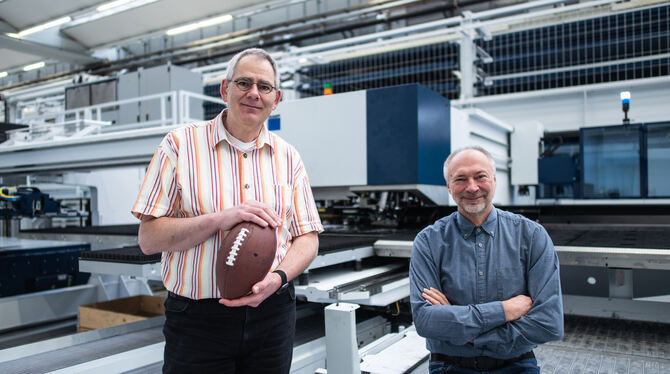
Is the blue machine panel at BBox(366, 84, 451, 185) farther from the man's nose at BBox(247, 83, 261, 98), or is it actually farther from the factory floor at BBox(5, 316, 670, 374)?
the man's nose at BBox(247, 83, 261, 98)

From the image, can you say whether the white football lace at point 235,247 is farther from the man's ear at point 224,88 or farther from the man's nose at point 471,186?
the man's nose at point 471,186

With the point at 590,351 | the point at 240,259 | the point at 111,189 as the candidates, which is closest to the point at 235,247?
the point at 240,259

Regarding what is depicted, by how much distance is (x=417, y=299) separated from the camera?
4.93 feet

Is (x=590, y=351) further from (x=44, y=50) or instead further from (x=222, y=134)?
(x=44, y=50)

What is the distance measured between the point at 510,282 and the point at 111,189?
6455mm

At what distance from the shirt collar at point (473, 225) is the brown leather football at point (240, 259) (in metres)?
0.72

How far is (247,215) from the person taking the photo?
3.51 ft

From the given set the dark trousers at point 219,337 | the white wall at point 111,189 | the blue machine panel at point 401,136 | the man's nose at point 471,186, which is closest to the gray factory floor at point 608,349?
the man's nose at point 471,186

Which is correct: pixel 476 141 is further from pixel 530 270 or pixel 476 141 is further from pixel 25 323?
pixel 25 323

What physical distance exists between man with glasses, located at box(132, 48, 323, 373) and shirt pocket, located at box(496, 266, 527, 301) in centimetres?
62

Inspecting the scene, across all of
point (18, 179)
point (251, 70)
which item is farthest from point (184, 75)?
point (251, 70)

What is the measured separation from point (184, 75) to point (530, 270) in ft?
19.2

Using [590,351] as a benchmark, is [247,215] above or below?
above

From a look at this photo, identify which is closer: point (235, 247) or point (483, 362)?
point (235, 247)
